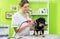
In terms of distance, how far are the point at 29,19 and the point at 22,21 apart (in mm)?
91

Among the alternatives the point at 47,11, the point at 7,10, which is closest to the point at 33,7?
the point at 47,11

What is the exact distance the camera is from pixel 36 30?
1477 millimetres

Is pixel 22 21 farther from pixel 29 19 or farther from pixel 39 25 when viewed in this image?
pixel 39 25

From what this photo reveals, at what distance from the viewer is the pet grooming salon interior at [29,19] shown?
1.47m

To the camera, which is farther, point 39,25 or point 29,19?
point 29,19

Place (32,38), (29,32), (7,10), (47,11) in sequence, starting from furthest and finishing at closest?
(47,11) < (7,10) < (29,32) < (32,38)

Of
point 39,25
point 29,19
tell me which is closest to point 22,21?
point 29,19

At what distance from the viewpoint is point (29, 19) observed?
154 centimetres

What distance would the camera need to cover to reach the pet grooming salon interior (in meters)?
1.47

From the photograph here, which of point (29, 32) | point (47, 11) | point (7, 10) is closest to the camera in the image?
point (29, 32)

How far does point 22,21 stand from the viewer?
150cm

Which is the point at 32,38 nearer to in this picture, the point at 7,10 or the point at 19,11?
the point at 19,11

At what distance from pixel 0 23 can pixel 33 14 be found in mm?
430

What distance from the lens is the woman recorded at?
147cm
